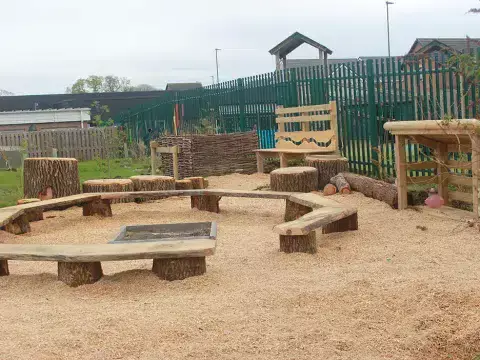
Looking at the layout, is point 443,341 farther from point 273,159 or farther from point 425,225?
point 273,159

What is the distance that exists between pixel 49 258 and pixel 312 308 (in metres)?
2.12

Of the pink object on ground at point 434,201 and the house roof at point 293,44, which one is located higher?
the house roof at point 293,44

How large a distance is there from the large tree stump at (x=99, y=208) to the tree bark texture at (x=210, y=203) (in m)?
1.25

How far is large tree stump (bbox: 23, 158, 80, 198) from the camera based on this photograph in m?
10.5

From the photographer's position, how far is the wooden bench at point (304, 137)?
1252 cm

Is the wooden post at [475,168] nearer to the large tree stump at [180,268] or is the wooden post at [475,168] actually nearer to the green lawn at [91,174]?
the large tree stump at [180,268]

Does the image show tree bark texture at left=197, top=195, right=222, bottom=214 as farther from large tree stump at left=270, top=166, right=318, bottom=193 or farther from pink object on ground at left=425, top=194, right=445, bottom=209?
pink object on ground at left=425, top=194, right=445, bottom=209

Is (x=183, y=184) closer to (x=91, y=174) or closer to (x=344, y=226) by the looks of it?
(x=344, y=226)

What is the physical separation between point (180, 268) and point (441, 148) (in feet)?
14.8

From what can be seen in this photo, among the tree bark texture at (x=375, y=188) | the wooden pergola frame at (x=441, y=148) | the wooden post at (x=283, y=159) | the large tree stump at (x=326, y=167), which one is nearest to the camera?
the wooden pergola frame at (x=441, y=148)

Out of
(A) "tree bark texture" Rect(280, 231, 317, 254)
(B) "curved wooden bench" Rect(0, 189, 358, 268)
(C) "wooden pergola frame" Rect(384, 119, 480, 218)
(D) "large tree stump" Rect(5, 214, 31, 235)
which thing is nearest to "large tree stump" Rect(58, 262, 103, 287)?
(B) "curved wooden bench" Rect(0, 189, 358, 268)

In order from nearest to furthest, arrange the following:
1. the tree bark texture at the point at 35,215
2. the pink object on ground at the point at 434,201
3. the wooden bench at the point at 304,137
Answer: the pink object on ground at the point at 434,201 → the tree bark texture at the point at 35,215 → the wooden bench at the point at 304,137

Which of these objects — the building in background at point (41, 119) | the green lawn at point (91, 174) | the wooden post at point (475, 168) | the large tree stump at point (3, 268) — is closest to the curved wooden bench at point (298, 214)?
the large tree stump at point (3, 268)

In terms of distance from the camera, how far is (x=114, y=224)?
902cm
